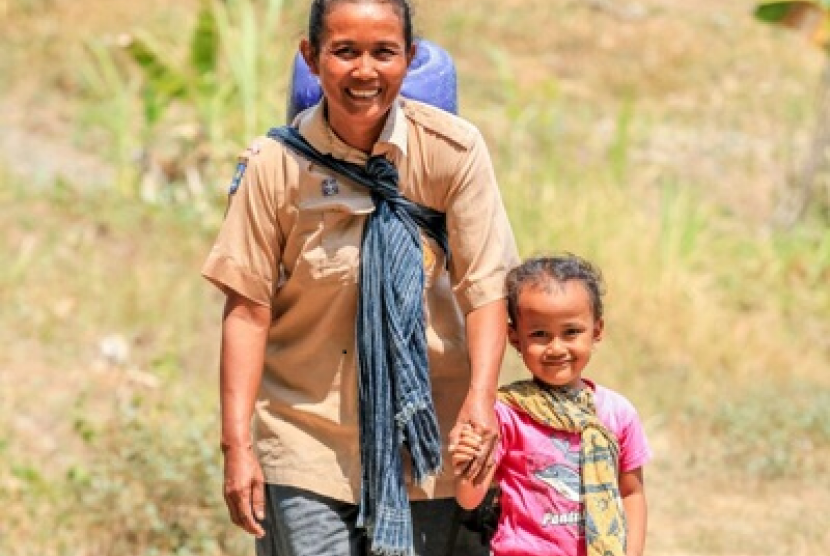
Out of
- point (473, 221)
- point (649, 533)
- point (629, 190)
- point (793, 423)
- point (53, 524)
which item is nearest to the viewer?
point (473, 221)

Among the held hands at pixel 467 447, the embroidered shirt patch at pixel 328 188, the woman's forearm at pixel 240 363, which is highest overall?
the embroidered shirt patch at pixel 328 188

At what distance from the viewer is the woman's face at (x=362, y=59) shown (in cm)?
267

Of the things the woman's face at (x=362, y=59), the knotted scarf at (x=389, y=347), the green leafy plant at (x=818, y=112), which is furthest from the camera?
the green leafy plant at (x=818, y=112)

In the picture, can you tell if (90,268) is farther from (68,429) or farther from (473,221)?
(473,221)

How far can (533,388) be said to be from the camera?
9.56 ft

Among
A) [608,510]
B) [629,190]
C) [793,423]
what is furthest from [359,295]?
[629,190]

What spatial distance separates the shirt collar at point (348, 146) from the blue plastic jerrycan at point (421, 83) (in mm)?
388

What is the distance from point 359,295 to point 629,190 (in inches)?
233

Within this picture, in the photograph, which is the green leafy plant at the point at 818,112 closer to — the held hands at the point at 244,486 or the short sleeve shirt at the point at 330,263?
the short sleeve shirt at the point at 330,263

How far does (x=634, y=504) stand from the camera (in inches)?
117

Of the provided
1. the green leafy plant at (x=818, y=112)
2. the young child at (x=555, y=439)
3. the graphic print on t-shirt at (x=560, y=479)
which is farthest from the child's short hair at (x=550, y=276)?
the green leafy plant at (x=818, y=112)

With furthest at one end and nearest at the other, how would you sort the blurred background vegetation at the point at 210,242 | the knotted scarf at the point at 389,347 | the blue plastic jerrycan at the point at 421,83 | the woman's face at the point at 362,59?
the blurred background vegetation at the point at 210,242, the blue plastic jerrycan at the point at 421,83, the knotted scarf at the point at 389,347, the woman's face at the point at 362,59

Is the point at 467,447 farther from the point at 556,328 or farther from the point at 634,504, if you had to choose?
the point at 634,504

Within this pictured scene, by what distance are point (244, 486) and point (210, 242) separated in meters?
4.57
